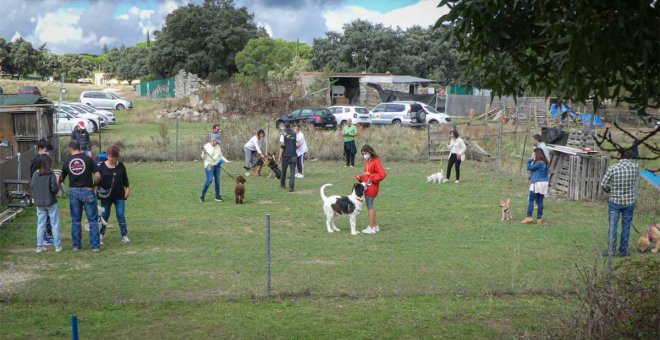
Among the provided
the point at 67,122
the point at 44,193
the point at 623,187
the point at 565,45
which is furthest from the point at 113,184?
the point at 67,122

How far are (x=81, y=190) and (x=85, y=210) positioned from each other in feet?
1.15

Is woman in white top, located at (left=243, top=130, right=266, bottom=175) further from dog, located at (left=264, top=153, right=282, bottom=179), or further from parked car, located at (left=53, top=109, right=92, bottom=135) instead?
parked car, located at (left=53, top=109, right=92, bottom=135)

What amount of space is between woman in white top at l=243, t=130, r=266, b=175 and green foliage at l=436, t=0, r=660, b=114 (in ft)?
48.1

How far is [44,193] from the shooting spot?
11.2m

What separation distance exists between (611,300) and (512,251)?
543cm

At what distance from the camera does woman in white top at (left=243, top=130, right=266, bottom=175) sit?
67.6 ft

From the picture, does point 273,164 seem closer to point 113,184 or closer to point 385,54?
point 113,184

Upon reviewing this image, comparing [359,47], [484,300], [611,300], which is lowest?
[484,300]

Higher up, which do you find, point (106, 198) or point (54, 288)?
point (106, 198)

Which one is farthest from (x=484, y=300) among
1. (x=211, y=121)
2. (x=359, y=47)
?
(x=359, y=47)

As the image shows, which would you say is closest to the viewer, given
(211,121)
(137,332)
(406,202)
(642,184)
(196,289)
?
(137,332)

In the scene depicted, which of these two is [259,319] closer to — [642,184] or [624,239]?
[624,239]

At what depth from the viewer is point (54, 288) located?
30.6ft

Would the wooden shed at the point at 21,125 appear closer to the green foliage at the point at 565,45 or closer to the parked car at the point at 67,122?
the parked car at the point at 67,122
